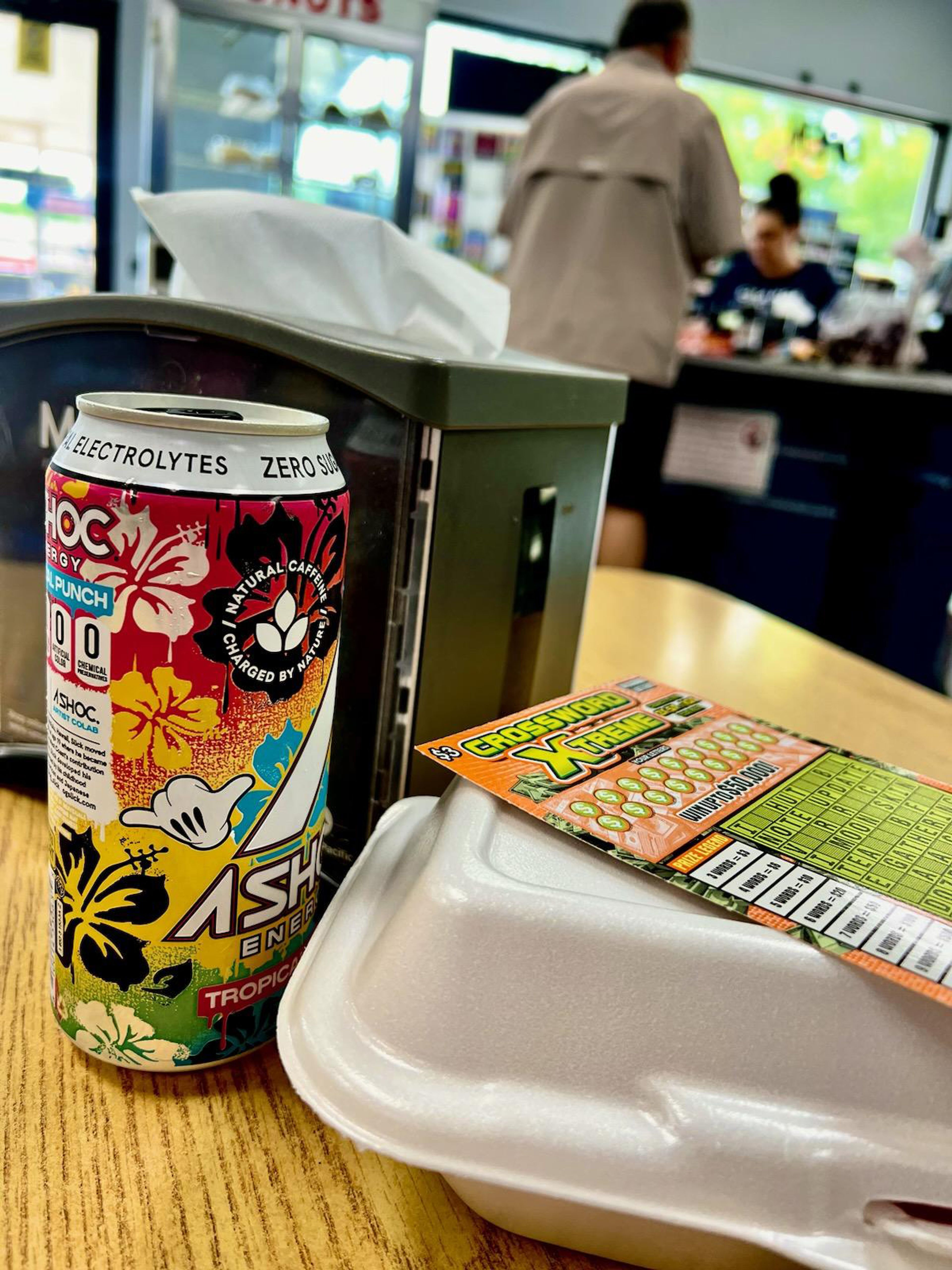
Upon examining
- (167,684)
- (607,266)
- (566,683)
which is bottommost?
(566,683)

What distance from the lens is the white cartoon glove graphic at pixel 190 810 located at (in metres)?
0.37

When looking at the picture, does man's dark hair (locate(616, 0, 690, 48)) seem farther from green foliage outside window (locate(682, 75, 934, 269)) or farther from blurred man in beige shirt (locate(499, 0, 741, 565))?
green foliage outside window (locate(682, 75, 934, 269))

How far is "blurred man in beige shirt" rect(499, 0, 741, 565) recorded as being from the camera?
85.6 inches

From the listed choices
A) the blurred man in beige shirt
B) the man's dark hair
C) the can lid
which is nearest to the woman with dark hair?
the blurred man in beige shirt

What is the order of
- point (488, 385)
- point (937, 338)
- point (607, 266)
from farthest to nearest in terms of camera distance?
point (937, 338) < point (607, 266) < point (488, 385)

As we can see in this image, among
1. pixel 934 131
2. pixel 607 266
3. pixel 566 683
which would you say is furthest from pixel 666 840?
pixel 934 131

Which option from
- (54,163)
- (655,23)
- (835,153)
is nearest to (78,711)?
(655,23)

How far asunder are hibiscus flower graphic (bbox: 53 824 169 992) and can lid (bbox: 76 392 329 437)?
16 centimetres

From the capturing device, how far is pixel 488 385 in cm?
52

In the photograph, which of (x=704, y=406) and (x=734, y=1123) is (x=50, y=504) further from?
(x=704, y=406)

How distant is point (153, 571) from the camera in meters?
0.35

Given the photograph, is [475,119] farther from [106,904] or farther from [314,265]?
[106,904]

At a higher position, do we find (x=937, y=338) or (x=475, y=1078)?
(x=937, y=338)

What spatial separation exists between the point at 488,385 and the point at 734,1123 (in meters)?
0.36
